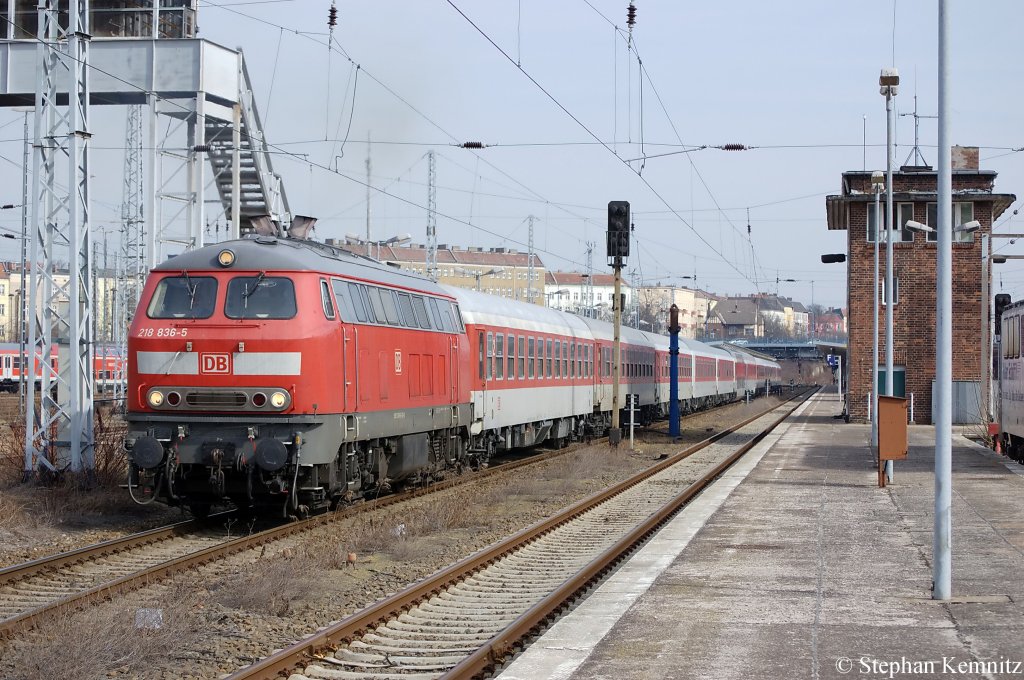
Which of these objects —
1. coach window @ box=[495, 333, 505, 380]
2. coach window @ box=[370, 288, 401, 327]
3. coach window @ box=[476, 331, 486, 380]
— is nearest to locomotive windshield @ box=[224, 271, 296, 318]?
coach window @ box=[370, 288, 401, 327]

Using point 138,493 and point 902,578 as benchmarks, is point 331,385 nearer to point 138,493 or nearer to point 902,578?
point 138,493

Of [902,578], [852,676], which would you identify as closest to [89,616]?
[852,676]

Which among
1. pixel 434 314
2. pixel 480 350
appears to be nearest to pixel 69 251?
pixel 434 314

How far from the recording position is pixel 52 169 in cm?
1809

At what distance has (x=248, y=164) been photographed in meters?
30.2

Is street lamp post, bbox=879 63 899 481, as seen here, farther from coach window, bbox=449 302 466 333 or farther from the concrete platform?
coach window, bbox=449 302 466 333

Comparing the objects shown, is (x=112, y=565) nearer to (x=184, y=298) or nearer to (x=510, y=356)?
(x=184, y=298)

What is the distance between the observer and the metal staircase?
96.2 feet

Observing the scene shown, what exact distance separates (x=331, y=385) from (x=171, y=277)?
2383 millimetres

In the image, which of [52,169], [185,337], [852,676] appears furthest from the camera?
[52,169]

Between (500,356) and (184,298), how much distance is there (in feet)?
34.5

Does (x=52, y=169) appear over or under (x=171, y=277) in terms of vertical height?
over

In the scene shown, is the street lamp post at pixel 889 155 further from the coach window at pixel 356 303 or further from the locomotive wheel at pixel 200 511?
the locomotive wheel at pixel 200 511

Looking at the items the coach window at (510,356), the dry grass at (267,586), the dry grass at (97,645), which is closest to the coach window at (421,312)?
the coach window at (510,356)
